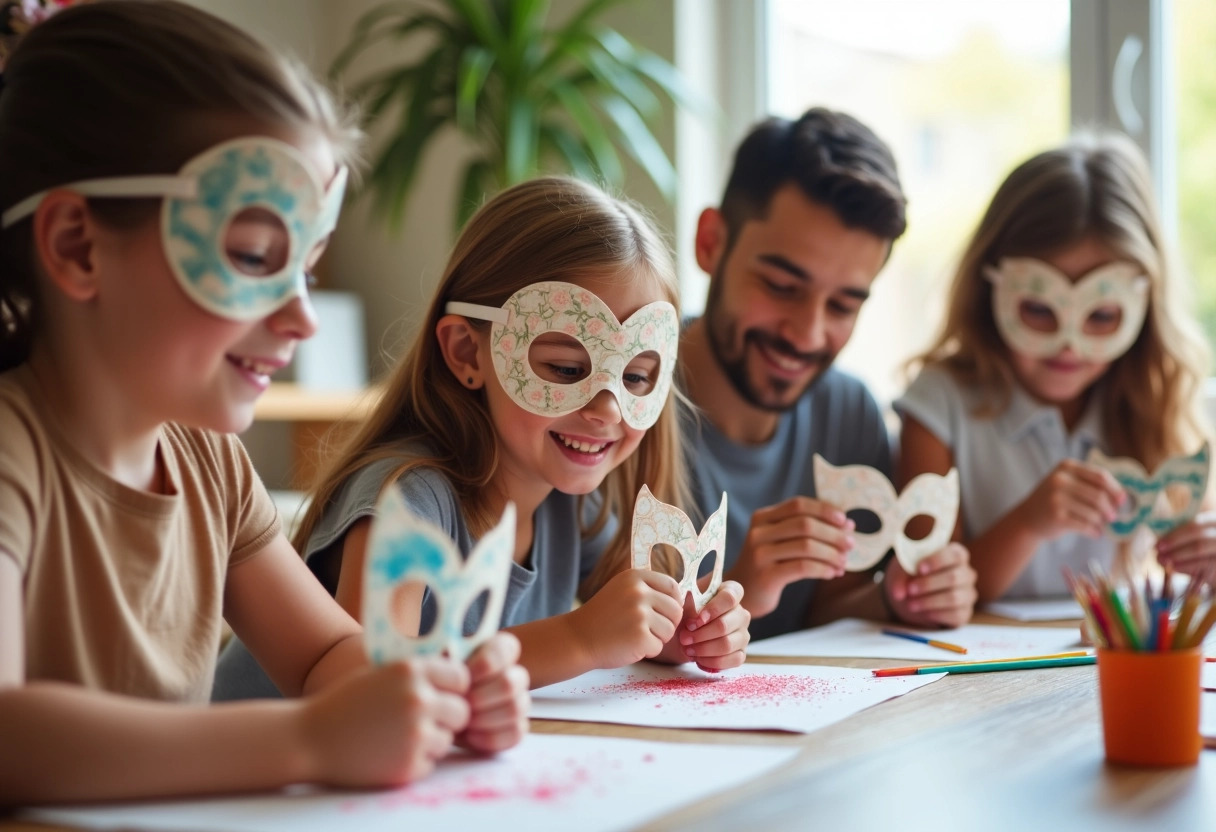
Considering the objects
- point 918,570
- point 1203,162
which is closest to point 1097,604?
point 918,570

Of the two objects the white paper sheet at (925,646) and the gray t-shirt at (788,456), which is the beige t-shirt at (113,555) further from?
the gray t-shirt at (788,456)

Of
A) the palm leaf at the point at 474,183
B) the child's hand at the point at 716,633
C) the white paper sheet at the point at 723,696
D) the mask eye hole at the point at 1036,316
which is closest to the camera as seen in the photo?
the white paper sheet at the point at 723,696

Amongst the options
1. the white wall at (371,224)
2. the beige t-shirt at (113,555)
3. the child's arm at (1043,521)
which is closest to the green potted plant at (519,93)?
the white wall at (371,224)

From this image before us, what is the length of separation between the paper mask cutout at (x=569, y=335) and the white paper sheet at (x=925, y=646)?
0.37 meters

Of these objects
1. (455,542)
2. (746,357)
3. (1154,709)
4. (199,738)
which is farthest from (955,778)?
(746,357)

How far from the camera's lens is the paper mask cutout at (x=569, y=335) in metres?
1.34

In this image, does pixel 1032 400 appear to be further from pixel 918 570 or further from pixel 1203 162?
pixel 1203 162

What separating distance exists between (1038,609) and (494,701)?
3.69 ft

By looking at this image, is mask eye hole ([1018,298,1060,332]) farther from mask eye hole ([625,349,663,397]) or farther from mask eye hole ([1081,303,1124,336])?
mask eye hole ([625,349,663,397])

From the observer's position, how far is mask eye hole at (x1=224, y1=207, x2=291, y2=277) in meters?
0.94

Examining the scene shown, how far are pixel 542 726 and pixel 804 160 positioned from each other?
110 centimetres

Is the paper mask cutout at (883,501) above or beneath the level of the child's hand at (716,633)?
above

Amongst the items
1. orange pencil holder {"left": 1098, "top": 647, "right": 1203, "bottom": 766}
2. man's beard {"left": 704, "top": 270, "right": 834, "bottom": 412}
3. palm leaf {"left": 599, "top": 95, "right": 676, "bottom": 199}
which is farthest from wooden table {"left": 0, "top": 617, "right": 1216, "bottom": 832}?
palm leaf {"left": 599, "top": 95, "right": 676, "bottom": 199}

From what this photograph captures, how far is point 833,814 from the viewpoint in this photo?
0.84m
